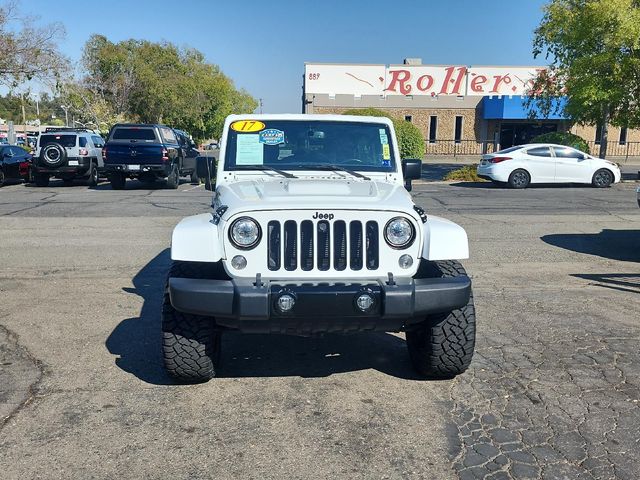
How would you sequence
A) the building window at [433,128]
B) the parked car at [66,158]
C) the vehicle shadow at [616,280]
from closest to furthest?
the vehicle shadow at [616,280], the parked car at [66,158], the building window at [433,128]

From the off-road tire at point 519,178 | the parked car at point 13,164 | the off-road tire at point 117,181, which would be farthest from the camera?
the parked car at point 13,164

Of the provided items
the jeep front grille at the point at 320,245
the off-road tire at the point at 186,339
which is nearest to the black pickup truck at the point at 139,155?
the off-road tire at the point at 186,339

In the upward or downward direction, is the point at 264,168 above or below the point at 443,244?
above

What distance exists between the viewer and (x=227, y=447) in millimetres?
3414

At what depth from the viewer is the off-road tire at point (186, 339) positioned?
4.03 meters

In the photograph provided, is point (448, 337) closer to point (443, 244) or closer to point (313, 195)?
point (443, 244)

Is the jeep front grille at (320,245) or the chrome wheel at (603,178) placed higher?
the jeep front grille at (320,245)

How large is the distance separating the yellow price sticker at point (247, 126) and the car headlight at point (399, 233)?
192cm

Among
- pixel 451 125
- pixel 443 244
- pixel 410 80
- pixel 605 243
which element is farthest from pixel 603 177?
pixel 410 80

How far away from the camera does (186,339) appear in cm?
404

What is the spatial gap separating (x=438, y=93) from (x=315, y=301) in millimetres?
38952

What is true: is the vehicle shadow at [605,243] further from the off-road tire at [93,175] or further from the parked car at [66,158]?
the parked car at [66,158]

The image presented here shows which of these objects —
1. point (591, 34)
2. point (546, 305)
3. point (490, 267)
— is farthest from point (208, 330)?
point (591, 34)

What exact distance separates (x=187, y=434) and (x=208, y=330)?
0.74 m
